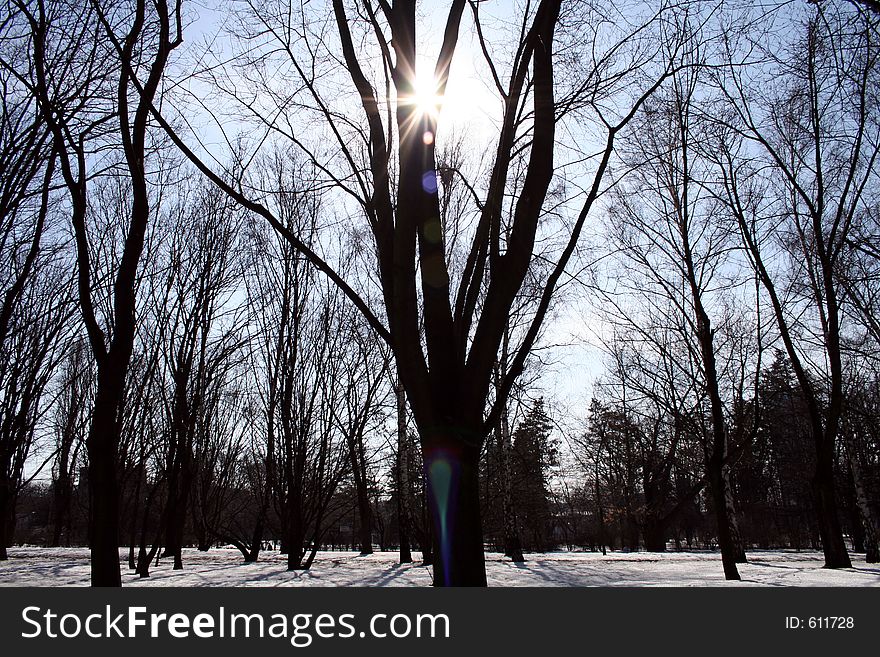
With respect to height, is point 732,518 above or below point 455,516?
below

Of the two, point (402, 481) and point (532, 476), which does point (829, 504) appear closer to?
point (402, 481)

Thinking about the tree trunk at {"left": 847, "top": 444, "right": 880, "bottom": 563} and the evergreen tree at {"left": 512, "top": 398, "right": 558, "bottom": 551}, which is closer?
the tree trunk at {"left": 847, "top": 444, "right": 880, "bottom": 563}

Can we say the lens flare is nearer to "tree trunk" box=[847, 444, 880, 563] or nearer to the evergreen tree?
the evergreen tree

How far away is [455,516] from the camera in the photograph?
273 cm

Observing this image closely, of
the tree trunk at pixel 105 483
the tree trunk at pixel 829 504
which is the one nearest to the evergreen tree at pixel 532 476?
the tree trunk at pixel 829 504

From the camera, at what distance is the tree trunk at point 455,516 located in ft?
8.85

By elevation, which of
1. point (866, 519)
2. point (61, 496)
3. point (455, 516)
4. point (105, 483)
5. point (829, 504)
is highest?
point (105, 483)

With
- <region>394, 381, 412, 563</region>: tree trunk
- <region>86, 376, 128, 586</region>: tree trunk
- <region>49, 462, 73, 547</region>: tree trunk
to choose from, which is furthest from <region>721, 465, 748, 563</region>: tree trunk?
<region>49, 462, 73, 547</region>: tree trunk

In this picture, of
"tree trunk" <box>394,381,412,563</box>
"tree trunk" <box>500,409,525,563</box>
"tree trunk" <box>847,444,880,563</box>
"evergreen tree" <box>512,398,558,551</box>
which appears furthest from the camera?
"evergreen tree" <box>512,398,558,551</box>

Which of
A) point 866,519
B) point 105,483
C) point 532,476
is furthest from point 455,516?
point 532,476

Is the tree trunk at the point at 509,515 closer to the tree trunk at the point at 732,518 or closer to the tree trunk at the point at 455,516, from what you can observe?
the tree trunk at the point at 732,518

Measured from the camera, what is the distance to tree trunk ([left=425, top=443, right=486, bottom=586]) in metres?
2.70
